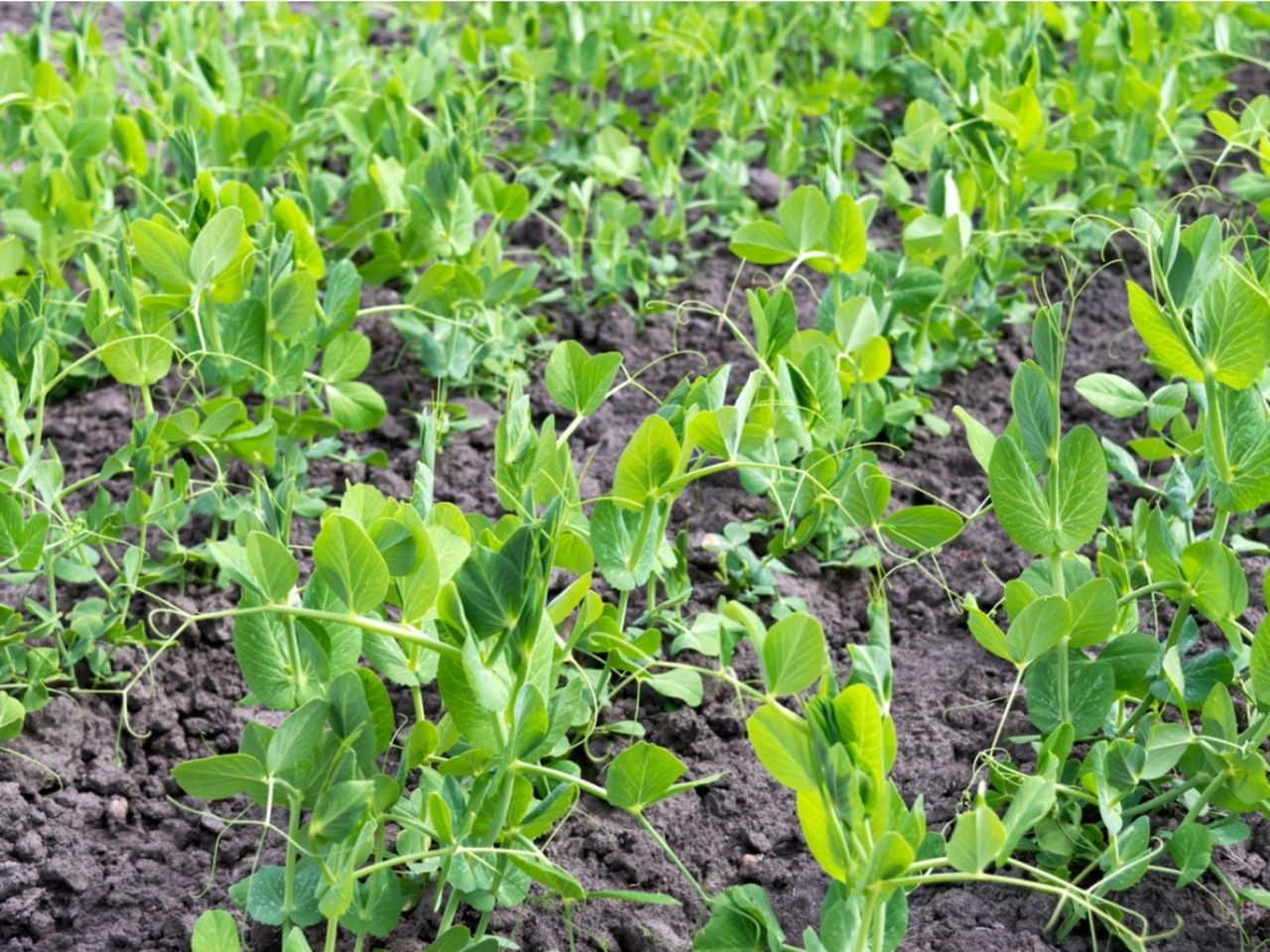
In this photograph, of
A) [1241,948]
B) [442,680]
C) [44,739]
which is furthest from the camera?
[44,739]

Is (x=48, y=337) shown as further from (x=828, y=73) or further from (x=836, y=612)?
(x=828, y=73)

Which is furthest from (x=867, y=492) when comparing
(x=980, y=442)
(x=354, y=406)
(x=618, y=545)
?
(x=354, y=406)

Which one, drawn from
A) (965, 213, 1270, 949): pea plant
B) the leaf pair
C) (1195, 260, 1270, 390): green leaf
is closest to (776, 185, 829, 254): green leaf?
the leaf pair

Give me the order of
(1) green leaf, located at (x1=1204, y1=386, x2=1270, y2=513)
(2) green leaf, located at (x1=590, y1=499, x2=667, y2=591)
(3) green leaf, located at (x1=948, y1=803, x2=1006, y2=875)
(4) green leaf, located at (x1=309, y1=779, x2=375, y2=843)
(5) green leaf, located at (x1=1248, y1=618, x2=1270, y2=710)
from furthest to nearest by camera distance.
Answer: (2) green leaf, located at (x1=590, y1=499, x2=667, y2=591) < (1) green leaf, located at (x1=1204, y1=386, x2=1270, y2=513) < (5) green leaf, located at (x1=1248, y1=618, x2=1270, y2=710) < (4) green leaf, located at (x1=309, y1=779, x2=375, y2=843) < (3) green leaf, located at (x1=948, y1=803, x2=1006, y2=875)

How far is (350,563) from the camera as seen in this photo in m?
1.20

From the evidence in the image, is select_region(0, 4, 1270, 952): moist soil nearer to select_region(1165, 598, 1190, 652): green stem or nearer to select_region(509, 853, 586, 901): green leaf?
select_region(509, 853, 586, 901): green leaf

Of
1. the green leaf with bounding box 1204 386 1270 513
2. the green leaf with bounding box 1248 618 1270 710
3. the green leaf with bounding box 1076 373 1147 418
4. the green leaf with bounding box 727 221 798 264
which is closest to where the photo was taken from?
the green leaf with bounding box 1248 618 1270 710

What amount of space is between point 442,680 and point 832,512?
0.74 metres

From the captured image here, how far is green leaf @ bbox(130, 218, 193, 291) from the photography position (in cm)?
172

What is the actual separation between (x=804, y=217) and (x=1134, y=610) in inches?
25.6

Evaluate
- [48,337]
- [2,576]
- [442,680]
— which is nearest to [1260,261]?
[442,680]

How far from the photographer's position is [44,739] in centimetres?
167

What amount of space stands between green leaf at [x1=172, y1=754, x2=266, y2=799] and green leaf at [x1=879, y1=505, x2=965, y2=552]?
2.25 ft

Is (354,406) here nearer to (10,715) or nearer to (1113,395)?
(10,715)
